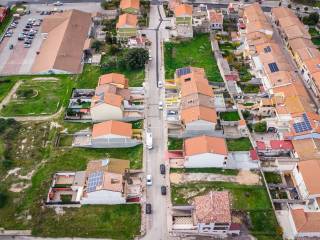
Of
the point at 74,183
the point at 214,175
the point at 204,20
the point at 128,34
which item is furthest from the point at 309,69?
the point at 74,183

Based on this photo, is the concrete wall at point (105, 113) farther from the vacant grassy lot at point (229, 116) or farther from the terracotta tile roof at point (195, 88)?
the vacant grassy lot at point (229, 116)

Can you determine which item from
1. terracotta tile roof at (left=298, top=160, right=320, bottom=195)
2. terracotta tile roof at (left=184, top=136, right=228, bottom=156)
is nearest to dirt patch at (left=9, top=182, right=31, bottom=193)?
terracotta tile roof at (left=184, top=136, right=228, bottom=156)

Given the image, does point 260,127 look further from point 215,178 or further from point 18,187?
point 18,187

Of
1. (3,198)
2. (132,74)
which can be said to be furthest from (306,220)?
(132,74)

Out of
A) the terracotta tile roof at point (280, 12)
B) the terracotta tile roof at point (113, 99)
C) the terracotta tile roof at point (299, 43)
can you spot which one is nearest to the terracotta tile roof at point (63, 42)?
the terracotta tile roof at point (113, 99)

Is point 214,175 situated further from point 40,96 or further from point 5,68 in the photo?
point 5,68

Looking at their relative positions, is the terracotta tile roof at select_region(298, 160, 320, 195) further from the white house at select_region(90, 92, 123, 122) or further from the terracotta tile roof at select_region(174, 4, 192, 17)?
the terracotta tile roof at select_region(174, 4, 192, 17)
